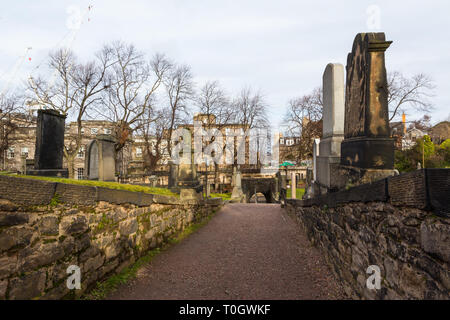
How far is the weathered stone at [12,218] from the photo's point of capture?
1.94m

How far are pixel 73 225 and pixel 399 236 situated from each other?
345cm

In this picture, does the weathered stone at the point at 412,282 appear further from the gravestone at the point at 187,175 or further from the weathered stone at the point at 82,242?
the gravestone at the point at 187,175

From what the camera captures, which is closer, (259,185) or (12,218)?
(12,218)

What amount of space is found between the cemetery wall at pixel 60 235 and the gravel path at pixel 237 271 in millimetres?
566

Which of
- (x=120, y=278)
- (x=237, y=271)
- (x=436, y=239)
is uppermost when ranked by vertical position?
(x=436, y=239)

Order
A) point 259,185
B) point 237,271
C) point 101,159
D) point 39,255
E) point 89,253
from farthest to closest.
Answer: point 259,185
point 101,159
point 237,271
point 89,253
point 39,255

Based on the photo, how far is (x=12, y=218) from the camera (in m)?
2.02

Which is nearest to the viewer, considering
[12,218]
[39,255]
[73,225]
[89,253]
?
[12,218]

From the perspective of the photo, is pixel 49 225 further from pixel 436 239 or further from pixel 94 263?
pixel 436 239

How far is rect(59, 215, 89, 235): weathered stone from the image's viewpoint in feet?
8.45

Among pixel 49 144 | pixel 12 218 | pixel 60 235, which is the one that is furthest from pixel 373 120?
Answer: pixel 49 144

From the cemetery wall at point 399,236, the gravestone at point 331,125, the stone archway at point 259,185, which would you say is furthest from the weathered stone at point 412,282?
the stone archway at point 259,185

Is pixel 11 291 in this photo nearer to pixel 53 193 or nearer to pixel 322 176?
pixel 53 193
